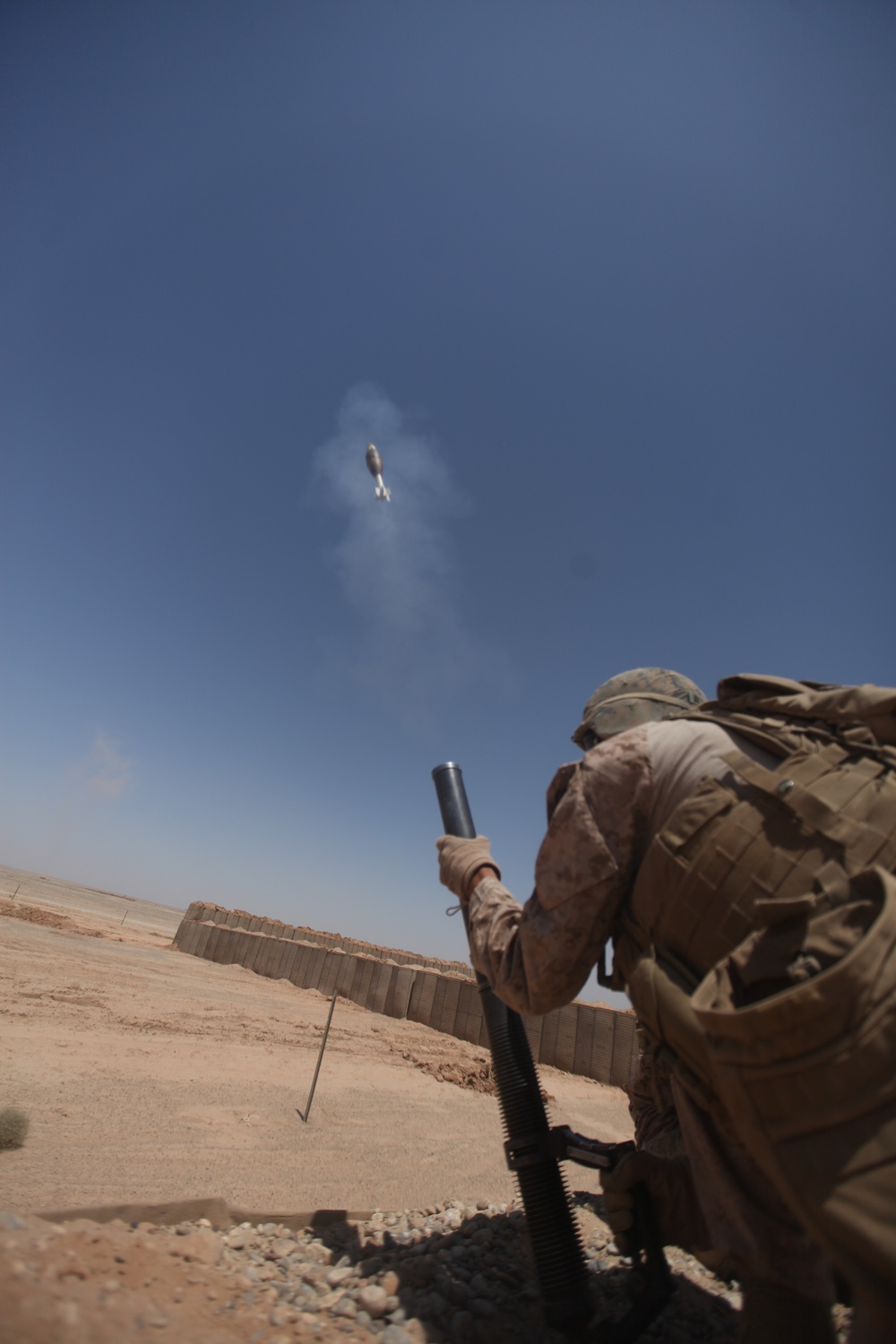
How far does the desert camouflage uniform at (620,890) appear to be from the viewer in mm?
1505

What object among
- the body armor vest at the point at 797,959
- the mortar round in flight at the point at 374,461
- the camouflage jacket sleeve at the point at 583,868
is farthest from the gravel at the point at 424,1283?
the mortar round in flight at the point at 374,461

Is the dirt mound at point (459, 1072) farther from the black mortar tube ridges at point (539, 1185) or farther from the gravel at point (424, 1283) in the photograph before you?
the black mortar tube ridges at point (539, 1185)

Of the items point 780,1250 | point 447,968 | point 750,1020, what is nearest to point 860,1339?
point 780,1250

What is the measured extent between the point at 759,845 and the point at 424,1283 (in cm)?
174

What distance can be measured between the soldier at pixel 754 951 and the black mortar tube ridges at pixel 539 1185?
172mm

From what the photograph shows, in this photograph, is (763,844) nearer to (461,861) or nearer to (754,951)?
(754,951)

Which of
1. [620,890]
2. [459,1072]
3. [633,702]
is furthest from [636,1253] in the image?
[459,1072]

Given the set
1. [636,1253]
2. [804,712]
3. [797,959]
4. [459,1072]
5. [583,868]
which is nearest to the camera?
[797,959]

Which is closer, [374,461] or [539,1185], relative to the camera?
[539,1185]

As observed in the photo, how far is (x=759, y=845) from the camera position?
137 cm

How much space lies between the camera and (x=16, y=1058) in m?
5.49

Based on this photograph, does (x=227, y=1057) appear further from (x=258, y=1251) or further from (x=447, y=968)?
Result: (x=447, y=968)

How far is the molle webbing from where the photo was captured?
4.18 feet

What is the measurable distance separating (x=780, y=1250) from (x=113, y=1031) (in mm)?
7942
